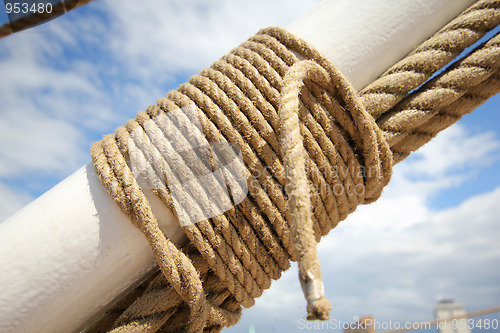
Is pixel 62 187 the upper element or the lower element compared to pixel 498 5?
lower

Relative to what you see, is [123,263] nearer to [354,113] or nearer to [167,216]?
[167,216]

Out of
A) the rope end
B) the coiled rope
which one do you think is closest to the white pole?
the coiled rope

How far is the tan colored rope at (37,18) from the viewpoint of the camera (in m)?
0.96

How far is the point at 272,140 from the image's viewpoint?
0.74 metres

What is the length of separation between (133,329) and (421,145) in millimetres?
668

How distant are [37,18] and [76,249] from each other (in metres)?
0.60

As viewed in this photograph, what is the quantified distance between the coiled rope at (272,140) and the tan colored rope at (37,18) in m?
0.39

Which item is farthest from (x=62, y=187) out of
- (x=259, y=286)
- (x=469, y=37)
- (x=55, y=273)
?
(x=469, y=37)

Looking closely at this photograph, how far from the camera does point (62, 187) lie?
0.76 meters

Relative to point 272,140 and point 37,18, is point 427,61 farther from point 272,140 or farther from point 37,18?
point 37,18

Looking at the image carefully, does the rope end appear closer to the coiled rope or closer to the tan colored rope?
the coiled rope

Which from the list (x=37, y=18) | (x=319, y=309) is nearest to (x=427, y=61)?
(x=319, y=309)

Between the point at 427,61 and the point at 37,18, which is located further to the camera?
the point at 37,18

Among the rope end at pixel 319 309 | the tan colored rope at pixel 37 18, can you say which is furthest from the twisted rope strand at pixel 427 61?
the tan colored rope at pixel 37 18
